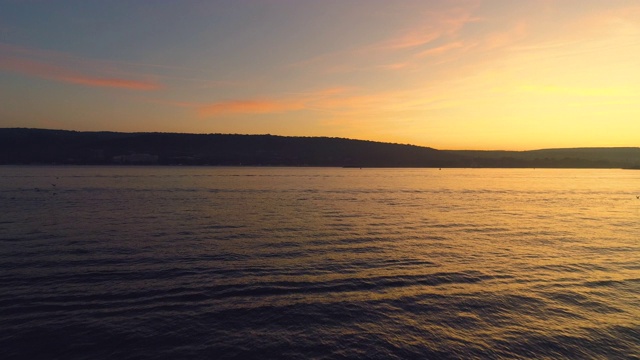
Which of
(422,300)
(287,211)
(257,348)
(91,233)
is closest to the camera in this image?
(257,348)

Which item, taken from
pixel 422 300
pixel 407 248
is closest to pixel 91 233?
pixel 407 248

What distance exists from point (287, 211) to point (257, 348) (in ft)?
175

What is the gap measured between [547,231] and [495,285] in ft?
102

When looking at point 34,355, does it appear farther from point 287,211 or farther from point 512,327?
point 287,211

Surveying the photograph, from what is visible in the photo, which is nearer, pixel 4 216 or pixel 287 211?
pixel 4 216

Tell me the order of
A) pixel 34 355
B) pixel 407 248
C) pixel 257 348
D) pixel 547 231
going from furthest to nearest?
pixel 547 231, pixel 407 248, pixel 257 348, pixel 34 355

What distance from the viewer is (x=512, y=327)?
21.8m

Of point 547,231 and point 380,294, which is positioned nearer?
point 380,294

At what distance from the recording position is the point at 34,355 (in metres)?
17.8

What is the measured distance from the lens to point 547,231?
53.9 meters

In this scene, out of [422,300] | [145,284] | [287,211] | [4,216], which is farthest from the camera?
[287,211]

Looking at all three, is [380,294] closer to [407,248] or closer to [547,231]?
[407,248]

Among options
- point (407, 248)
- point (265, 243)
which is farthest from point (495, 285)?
point (265, 243)

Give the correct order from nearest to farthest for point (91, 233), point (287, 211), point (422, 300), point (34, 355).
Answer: point (34, 355), point (422, 300), point (91, 233), point (287, 211)
